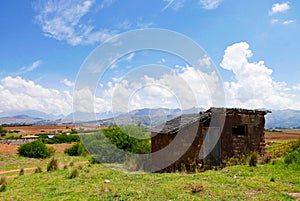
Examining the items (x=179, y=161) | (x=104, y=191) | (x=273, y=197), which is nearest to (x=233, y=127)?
(x=179, y=161)

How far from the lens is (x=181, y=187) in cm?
848

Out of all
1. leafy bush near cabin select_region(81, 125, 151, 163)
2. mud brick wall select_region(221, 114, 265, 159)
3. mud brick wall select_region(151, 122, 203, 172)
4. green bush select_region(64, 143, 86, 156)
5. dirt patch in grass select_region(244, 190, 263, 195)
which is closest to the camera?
dirt patch in grass select_region(244, 190, 263, 195)

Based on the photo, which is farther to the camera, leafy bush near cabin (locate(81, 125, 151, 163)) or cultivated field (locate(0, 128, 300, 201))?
leafy bush near cabin (locate(81, 125, 151, 163))

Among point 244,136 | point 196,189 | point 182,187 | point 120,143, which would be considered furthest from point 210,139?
point 120,143

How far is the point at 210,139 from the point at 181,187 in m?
6.00

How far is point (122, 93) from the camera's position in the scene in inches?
624

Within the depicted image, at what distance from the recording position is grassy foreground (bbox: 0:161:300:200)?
7644 mm

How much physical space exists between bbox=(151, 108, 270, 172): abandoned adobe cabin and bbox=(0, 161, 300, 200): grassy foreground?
2563mm

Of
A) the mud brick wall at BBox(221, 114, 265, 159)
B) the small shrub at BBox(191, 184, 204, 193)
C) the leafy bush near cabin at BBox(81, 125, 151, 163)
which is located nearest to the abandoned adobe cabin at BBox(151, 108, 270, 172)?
the mud brick wall at BBox(221, 114, 265, 159)

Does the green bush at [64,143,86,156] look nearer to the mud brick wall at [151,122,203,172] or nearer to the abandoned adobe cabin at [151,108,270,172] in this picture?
the abandoned adobe cabin at [151,108,270,172]

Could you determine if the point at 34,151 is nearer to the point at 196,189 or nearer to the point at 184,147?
the point at 184,147

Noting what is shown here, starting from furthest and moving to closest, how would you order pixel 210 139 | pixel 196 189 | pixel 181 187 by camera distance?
pixel 210 139 → pixel 181 187 → pixel 196 189

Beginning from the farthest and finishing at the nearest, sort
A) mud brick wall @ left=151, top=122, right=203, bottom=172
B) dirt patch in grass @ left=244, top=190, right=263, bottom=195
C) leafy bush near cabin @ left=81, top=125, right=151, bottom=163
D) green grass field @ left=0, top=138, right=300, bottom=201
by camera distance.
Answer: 1. leafy bush near cabin @ left=81, top=125, right=151, bottom=163
2. mud brick wall @ left=151, top=122, right=203, bottom=172
3. dirt patch in grass @ left=244, top=190, right=263, bottom=195
4. green grass field @ left=0, top=138, right=300, bottom=201

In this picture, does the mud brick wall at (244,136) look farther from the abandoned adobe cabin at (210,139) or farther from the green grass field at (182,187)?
the green grass field at (182,187)
